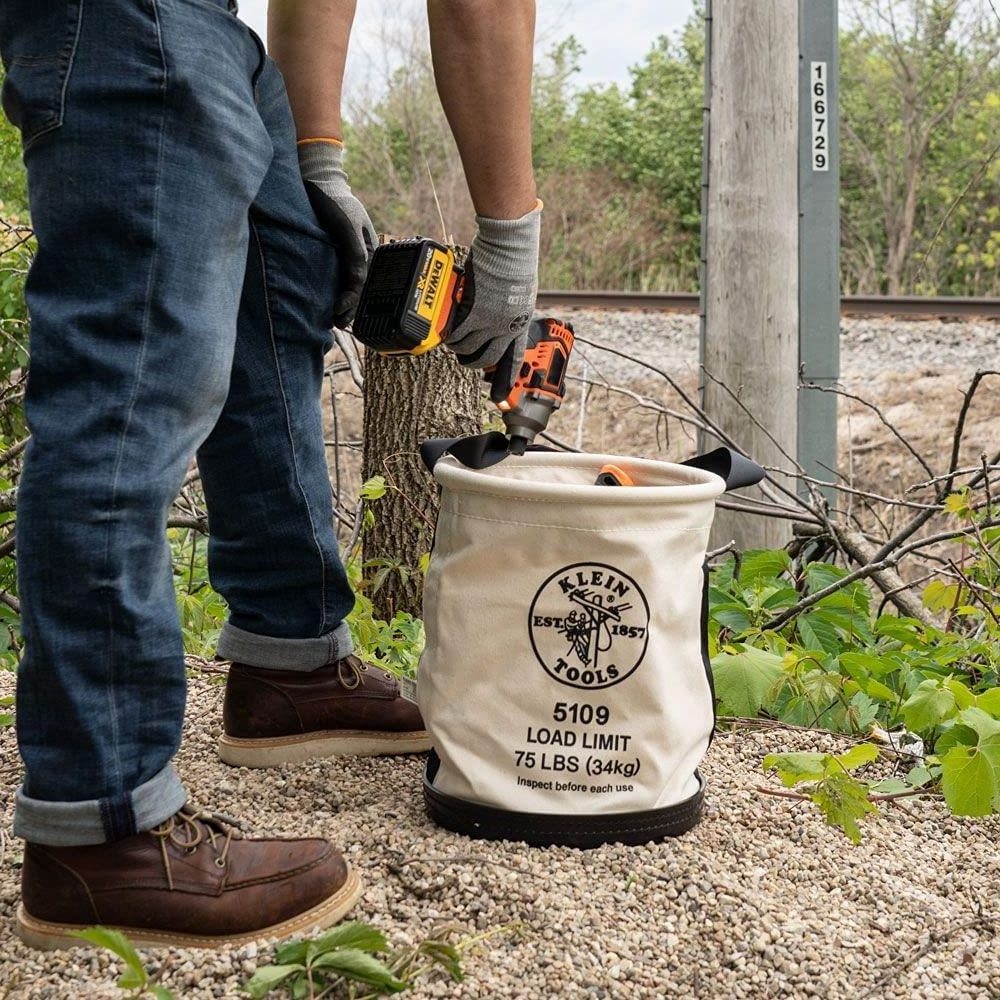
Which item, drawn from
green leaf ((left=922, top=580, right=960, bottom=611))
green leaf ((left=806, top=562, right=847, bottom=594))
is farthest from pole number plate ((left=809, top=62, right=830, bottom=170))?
green leaf ((left=922, top=580, right=960, bottom=611))

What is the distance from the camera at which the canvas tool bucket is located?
1875 mm

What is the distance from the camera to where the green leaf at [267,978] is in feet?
4.74

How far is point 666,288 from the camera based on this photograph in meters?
14.1

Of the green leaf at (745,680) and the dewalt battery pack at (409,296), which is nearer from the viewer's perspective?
the dewalt battery pack at (409,296)

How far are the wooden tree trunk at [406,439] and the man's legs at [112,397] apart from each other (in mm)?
1788

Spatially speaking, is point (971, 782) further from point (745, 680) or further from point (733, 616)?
point (733, 616)

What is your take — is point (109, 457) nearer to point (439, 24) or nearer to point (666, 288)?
point (439, 24)

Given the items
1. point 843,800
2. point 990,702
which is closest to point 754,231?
point 990,702

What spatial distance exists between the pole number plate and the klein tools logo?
270 cm

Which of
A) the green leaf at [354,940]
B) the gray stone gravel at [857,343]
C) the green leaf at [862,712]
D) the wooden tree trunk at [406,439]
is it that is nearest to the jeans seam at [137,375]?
the green leaf at [354,940]

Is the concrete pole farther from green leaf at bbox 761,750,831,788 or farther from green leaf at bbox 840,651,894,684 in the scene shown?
green leaf at bbox 761,750,831,788

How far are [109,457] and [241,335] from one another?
0.65 meters

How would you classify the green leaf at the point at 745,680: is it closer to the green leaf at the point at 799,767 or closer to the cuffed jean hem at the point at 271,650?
the green leaf at the point at 799,767

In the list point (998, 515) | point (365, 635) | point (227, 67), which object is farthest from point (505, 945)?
point (998, 515)
